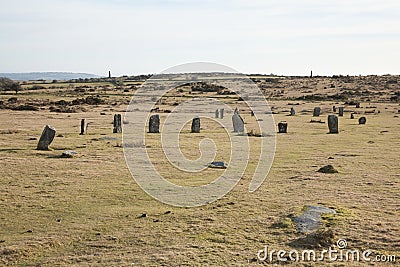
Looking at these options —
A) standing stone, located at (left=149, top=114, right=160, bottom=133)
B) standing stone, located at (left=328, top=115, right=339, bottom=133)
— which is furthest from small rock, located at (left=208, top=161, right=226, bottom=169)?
standing stone, located at (left=328, top=115, right=339, bottom=133)

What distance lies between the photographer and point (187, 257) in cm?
880

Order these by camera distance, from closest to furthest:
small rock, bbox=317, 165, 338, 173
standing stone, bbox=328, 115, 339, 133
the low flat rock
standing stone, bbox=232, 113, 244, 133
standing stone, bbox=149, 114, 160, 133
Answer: the low flat rock → small rock, bbox=317, 165, 338, 173 → standing stone, bbox=149, 114, 160, 133 → standing stone, bbox=232, 113, 244, 133 → standing stone, bbox=328, 115, 339, 133

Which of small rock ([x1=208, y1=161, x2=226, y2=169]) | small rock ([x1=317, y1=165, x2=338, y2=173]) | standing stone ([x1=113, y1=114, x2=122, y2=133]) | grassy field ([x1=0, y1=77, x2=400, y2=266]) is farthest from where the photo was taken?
standing stone ([x1=113, y1=114, x2=122, y2=133])

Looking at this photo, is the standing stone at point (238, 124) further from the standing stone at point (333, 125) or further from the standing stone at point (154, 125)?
the standing stone at point (333, 125)

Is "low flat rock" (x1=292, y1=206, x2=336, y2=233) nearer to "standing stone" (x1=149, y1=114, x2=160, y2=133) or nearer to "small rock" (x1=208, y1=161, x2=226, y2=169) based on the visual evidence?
"small rock" (x1=208, y1=161, x2=226, y2=169)

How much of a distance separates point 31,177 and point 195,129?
50.8 feet

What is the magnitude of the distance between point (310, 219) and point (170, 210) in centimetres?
346

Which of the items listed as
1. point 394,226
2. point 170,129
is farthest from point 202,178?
point 170,129

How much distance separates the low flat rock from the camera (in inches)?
402

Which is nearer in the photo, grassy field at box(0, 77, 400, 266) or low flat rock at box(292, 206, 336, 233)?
grassy field at box(0, 77, 400, 266)

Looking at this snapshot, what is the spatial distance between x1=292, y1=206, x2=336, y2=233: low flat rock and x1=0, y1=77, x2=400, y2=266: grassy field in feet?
0.69

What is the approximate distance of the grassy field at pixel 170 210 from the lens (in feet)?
29.8

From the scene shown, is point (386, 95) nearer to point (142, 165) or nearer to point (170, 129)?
point (170, 129)

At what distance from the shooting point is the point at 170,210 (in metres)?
11.9
